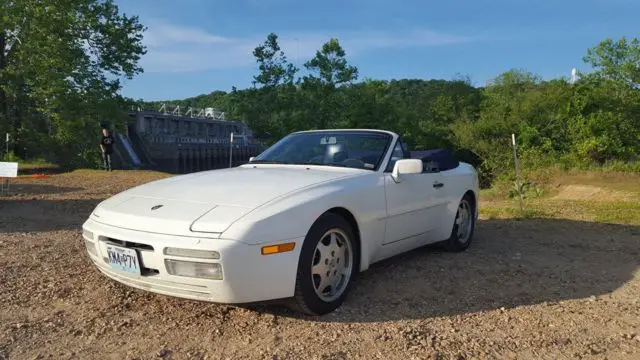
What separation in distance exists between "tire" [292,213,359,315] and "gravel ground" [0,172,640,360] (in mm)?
114

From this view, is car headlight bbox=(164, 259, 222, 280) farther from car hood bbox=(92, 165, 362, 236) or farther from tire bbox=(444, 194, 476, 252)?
tire bbox=(444, 194, 476, 252)

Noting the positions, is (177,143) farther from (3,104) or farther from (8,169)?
(8,169)

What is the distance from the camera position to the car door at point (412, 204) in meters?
4.29

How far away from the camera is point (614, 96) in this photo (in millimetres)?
25703

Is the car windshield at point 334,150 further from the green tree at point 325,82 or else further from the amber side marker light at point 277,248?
the green tree at point 325,82

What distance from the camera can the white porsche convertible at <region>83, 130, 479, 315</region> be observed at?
3033 mm

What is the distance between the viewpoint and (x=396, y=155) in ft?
15.5

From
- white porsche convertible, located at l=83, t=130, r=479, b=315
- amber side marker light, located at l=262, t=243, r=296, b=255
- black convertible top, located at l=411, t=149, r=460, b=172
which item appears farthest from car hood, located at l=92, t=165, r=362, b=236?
black convertible top, located at l=411, t=149, r=460, b=172

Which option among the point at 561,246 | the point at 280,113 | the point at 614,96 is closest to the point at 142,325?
the point at 561,246

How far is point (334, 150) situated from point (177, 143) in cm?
4539

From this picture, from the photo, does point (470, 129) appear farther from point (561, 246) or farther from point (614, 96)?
point (561, 246)

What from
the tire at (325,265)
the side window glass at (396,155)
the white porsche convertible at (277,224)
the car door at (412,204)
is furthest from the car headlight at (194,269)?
the side window glass at (396,155)

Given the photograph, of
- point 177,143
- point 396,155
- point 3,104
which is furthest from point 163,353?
point 177,143

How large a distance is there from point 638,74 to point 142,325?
29138 millimetres
